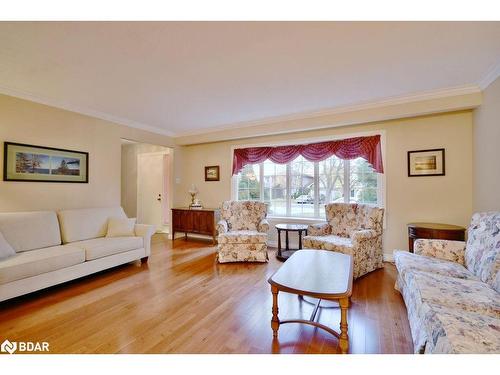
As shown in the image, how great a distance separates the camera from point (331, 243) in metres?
3.00

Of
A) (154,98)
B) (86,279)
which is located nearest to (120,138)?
(154,98)

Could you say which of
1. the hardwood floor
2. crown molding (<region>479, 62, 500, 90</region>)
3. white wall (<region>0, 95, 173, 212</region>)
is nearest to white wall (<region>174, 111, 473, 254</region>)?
crown molding (<region>479, 62, 500, 90</region>)

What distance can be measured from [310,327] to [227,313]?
720mm

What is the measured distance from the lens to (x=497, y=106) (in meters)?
2.45

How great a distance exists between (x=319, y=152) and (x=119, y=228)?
3394 mm

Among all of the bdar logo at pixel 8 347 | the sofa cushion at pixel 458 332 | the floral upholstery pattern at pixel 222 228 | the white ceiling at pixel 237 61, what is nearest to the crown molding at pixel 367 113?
the white ceiling at pixel 237 61

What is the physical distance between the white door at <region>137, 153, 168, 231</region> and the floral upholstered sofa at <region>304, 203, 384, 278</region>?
3893mm

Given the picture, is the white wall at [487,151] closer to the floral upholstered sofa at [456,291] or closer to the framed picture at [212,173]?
the floral upholstered sofa at [456,291]

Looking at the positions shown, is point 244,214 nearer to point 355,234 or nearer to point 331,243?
point 331,243

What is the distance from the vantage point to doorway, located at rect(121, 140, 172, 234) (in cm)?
571

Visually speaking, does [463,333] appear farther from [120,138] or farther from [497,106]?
[120,138]

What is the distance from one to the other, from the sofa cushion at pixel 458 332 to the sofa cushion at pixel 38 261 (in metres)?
3.25

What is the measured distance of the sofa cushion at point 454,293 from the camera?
1.44m

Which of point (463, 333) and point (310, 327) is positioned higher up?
point (463, 333)
